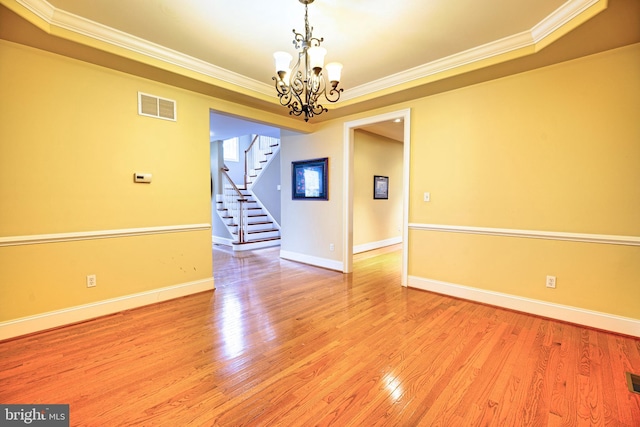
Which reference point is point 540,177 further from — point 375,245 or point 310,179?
point 375,245

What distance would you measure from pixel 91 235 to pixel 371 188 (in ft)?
16.7

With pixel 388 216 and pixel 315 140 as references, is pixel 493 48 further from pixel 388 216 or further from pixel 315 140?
pixel 388 216


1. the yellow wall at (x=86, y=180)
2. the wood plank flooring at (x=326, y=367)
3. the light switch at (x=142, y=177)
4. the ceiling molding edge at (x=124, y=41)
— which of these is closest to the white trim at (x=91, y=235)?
the yellow wall at (x=86, y=180)

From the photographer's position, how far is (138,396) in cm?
174

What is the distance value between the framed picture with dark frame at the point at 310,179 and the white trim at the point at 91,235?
2012mm

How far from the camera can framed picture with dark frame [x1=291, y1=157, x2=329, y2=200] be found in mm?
4727

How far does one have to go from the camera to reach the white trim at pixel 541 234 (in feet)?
8.11

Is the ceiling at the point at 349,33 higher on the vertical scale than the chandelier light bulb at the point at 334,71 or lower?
higher

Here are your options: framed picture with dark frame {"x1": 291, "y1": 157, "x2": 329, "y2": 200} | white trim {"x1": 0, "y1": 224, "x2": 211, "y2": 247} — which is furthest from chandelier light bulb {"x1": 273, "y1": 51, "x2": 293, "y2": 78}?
framed picture with dark frame {"x1": 291, "y1": 157, "x2": 329, "y2": 200}

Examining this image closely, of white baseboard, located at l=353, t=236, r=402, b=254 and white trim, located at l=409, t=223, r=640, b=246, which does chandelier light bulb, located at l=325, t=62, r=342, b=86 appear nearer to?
white trim, located at l=409, t=223, r=640, b=246

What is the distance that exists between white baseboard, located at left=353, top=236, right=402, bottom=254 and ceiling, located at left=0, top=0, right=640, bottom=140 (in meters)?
3.66

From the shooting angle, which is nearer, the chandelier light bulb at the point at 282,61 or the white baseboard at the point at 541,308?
the chandelier light bulb at the point at 282,61

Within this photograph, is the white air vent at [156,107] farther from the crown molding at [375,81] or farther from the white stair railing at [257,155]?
the white stair railing at [257,155]

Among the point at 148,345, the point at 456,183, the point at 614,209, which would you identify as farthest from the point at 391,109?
the point at 148,345
